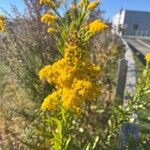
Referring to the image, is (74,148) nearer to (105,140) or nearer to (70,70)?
(105,140)

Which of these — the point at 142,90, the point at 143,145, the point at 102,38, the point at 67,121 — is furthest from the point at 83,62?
the point at 102,38

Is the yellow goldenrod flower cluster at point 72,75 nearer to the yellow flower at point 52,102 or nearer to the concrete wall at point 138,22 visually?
the yellow flower at point 52,102

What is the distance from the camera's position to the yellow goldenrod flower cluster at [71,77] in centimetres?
422

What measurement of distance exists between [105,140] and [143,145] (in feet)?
2.28

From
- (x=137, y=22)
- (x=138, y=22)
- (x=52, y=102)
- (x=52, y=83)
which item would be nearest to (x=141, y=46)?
(x=52, y=83)

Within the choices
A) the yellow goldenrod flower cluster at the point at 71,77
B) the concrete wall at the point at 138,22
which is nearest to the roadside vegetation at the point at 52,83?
the yellow goldenrod flower cluster at the point at 71,77

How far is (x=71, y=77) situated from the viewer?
4.32 m

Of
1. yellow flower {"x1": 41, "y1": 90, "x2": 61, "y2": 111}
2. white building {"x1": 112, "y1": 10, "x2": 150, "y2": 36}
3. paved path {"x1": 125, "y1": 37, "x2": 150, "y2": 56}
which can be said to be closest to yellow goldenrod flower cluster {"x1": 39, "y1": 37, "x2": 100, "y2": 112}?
yellow flower {"x1": 41, "y1": 90, "x2": 61, "y2": 111}

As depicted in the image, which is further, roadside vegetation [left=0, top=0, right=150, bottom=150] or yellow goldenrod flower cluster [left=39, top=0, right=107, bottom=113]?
roadside vegetation [left=0, top=0, right=150, bottom=150]

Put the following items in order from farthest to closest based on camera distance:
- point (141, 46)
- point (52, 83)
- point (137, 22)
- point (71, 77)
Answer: point (137, 22) → point (141, 46) → point (52, 83) → point (71, 77)

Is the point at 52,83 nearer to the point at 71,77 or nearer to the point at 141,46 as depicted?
the point at 71,77

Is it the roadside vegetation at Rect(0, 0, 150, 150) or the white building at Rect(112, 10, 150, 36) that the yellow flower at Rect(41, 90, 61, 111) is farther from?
the white building at Rect(112, 10, 150, 36)

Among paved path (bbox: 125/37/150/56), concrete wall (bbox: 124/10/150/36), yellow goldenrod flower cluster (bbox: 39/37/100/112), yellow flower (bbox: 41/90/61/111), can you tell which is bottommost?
yellow flower (bbox: 41/90/61/111)

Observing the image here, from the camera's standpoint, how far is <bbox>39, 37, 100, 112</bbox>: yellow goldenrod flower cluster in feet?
13.8
